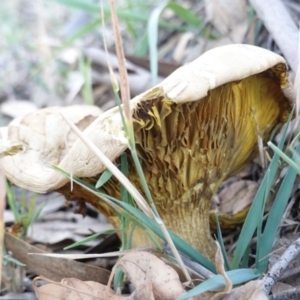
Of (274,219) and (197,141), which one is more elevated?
(197,141)

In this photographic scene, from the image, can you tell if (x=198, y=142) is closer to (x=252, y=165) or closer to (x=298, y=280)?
(x=298, y=280)

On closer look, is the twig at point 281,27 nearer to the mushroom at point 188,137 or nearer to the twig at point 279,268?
the mushroom at point 188,137

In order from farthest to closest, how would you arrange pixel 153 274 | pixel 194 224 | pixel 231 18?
pixel 231 18 < pixel 194 224 < pixel 153 274

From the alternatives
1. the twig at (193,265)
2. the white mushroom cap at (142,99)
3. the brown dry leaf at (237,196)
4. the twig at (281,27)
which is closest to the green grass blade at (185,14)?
the twig at (281,27)

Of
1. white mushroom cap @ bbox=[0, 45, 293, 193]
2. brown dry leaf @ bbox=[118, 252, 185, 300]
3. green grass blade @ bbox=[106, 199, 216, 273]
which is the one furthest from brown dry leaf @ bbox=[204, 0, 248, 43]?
brown dry leaf @ bbox=[118, 252, 185, 300]

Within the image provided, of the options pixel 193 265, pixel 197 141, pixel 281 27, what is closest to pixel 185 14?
pixel 281 27

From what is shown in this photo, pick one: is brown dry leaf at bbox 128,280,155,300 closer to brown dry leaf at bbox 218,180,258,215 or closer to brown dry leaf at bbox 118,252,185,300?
brown dry leaf at bbox 118,252,185,300

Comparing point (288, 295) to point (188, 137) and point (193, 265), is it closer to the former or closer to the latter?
point (193, 265)
